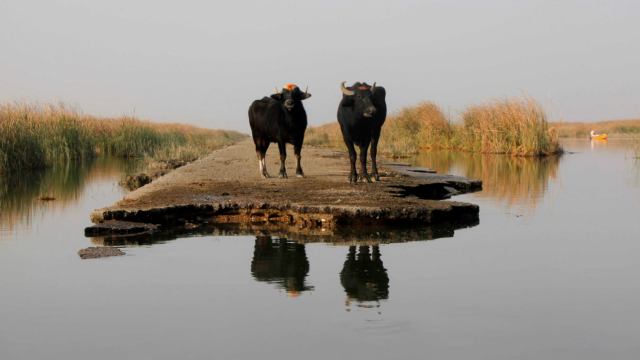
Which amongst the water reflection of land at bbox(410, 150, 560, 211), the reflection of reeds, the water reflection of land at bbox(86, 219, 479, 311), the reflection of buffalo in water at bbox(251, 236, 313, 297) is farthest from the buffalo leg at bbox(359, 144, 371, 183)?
the reflection of reeds

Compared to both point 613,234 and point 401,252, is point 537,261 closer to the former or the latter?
point 401,252

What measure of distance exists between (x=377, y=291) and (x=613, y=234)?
317 centimetres

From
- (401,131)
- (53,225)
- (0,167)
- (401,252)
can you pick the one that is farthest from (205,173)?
(401,131)

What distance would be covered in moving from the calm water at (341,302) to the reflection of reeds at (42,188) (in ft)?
4.53

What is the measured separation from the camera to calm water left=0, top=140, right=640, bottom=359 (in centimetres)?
271

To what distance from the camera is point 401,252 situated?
4.70 metres

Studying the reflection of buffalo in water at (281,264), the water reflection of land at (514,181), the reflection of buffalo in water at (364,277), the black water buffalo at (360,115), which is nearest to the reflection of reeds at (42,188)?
the reflection of buffalo in water at (281,264)

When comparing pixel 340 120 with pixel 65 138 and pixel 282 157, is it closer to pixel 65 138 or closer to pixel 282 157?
pixel 282 157

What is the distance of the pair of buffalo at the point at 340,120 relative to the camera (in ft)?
26.4

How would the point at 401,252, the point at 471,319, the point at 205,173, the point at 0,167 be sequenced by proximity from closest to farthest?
the point at 471,319
the point at 401,252
the point at 205,173
the point at 0,167

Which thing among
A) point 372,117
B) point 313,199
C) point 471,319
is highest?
point 372,117

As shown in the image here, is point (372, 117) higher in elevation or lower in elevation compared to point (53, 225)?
higher

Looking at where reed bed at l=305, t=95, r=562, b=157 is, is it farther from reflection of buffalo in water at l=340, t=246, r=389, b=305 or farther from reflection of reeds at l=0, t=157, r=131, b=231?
reflection of buffalo in water at l=340, t=246, r=389, b=305

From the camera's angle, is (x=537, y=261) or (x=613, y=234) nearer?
(x=537, y=261)
